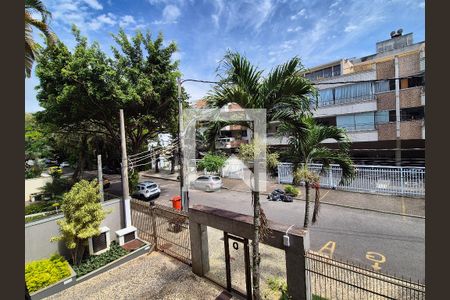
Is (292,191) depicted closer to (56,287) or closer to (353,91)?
(353,91)

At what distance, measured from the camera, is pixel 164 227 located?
9469mm

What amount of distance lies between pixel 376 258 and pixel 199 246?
258 inches

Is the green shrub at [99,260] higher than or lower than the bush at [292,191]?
lower

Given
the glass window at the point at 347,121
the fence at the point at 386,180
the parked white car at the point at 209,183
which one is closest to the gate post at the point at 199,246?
the fence at the point at 386,180

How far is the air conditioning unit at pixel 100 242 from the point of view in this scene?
9.13 meters

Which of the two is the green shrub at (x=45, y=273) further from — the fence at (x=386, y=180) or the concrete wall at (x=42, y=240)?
the fence at (x=386, y=180)

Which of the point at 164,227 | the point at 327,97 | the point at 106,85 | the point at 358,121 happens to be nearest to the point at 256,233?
the point at 164,227

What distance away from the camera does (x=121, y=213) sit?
35.5 ft

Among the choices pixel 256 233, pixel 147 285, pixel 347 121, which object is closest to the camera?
pixel 256 233

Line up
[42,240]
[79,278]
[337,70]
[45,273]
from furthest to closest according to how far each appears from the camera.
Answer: [337,70] < [42,240] < [79,278] < [45,273]

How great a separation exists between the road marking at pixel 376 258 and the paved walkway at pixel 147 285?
547 cm

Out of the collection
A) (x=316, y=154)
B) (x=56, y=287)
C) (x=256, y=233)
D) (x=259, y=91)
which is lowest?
(x=56, y=287)

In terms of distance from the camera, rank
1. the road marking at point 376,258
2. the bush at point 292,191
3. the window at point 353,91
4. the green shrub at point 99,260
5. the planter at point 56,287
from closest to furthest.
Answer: the planter at point 56,287 → the road marking at point 376,258 → the green shrub at point 99,260 → the bush at point 292,191 → the window at point 353,91

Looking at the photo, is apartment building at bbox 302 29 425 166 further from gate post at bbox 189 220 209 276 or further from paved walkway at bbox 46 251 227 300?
paved walkway at bbox 46 251 227 300
